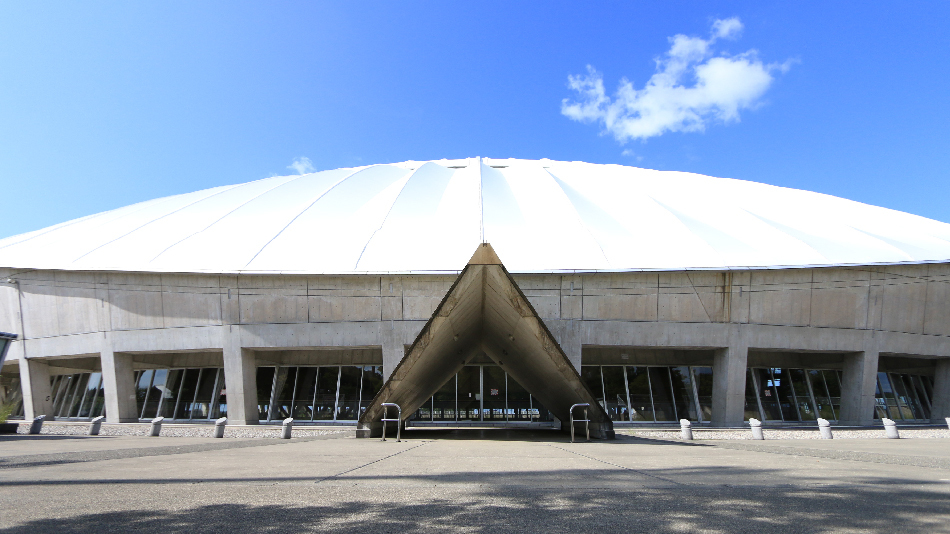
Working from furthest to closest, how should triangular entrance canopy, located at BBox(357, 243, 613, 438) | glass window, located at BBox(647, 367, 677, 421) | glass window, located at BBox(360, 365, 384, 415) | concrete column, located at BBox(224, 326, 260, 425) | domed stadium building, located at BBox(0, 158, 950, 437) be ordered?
glass window, located at BBox(360, 365, 384, 415) → glass window, located at BBox(647, 367, 677, 421) → concrete column, located at BBox(224, 326, 260, 425) → domed stadium building, located at BBox(0, 158, 950, 437) → triangular entrance canopy, located at BBox(357, 243, 613, 438)

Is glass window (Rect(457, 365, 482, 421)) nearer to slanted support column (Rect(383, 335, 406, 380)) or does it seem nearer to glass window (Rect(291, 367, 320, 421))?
slanted support column (Rect(383, 335, 406, 380))

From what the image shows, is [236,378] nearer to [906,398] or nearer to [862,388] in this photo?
[862,388]

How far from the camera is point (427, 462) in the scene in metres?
8.48

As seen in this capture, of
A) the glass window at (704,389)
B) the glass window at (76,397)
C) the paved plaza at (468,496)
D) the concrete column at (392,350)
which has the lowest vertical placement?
the glass window at (76,397)

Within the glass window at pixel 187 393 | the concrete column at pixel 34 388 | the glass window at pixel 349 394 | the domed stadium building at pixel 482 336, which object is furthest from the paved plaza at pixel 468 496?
the concrete column at pixel 34 388

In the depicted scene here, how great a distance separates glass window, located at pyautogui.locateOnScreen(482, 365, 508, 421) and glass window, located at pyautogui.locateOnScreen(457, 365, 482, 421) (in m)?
0.33

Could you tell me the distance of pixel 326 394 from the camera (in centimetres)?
2920

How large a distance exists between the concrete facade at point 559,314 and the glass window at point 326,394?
3714 millimetres

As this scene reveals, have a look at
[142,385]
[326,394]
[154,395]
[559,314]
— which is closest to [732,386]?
[559,314]

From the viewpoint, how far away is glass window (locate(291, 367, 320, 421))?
2895 centimetres

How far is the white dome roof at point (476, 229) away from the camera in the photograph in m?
24.9

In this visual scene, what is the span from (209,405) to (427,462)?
84.4 feet

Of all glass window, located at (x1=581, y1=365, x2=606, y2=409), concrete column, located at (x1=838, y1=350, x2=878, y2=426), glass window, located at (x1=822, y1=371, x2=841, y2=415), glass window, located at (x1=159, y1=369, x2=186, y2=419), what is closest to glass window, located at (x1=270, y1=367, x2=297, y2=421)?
glass window, located at (x1=159, y1=369, x2=186, y2=419)

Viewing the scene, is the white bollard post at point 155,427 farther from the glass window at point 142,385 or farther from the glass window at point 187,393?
the glass window at point 142,385
